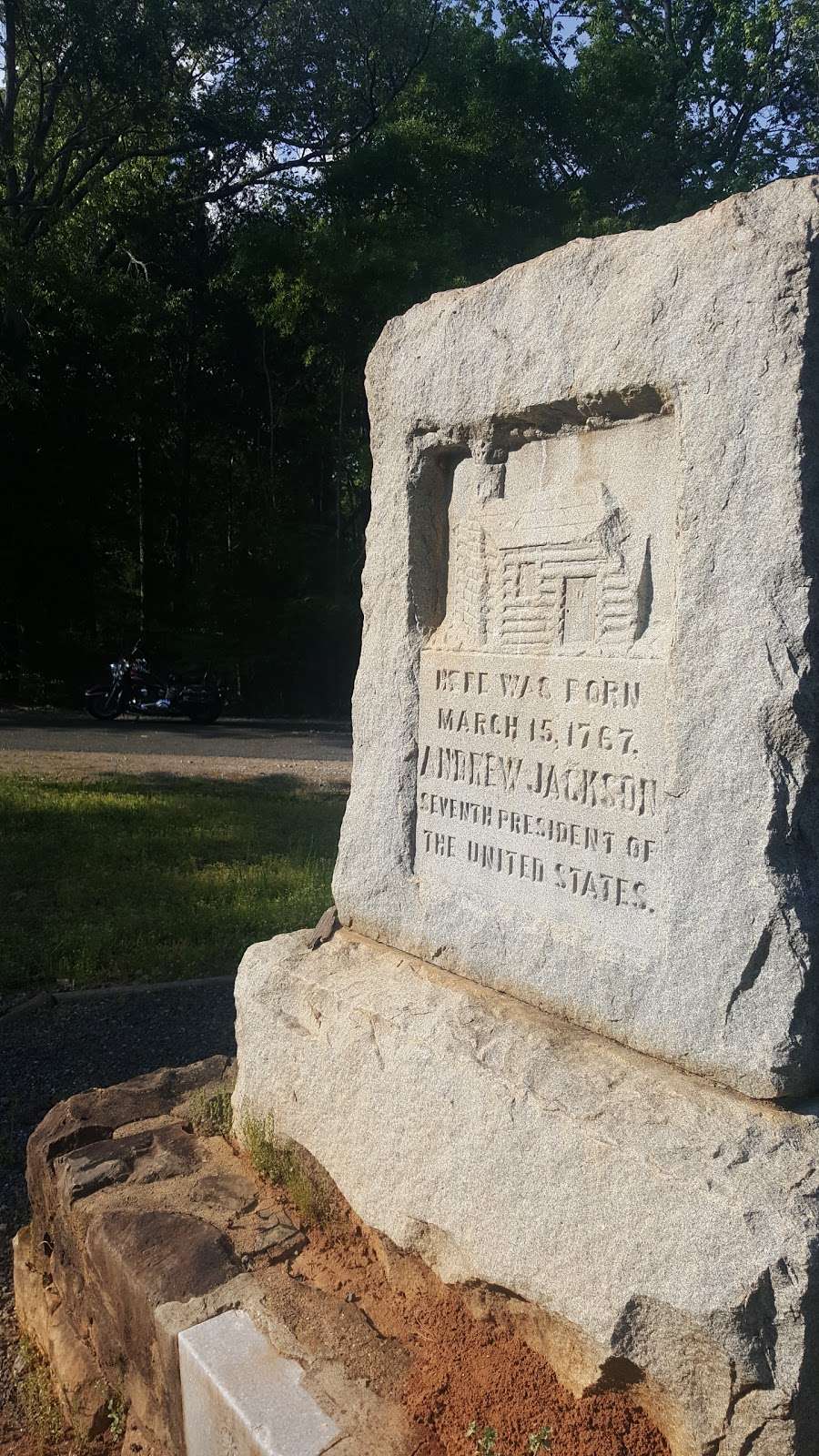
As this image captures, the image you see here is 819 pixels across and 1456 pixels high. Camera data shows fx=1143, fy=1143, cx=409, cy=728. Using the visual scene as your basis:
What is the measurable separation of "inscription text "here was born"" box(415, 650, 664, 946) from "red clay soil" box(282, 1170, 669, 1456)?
2.50ft

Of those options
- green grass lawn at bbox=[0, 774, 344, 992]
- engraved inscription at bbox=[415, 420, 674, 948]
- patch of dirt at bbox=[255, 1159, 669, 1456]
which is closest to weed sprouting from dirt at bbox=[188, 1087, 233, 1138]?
patch of dirt at bbox=[255, 1159, 669, 1456]

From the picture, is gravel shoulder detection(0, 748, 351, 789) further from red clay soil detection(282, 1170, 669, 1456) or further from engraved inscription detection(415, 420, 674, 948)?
red clay soil detection(282, 1170, 669, 1456)

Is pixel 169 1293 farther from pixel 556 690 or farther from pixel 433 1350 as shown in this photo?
Result: pixel 556 690

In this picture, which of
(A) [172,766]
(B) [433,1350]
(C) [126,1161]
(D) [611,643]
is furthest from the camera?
(A) [172,766]

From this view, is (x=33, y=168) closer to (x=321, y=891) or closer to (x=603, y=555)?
(x=321, y=891)

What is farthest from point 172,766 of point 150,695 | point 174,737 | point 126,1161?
point 126,1161

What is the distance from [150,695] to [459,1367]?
43.5ft

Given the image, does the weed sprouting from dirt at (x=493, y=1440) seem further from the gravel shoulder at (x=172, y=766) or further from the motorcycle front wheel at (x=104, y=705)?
the motorcycle front wheel at (x=104, y=705)

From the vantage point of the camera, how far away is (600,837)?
229cm

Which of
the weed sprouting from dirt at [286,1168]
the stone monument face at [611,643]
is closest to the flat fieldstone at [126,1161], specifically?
the weed sprouting from dirt at [286,1168]

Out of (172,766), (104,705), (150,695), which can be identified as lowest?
(172,766)

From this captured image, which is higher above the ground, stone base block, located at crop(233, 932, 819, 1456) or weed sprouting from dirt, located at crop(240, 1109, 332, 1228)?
stone base block, located at crop(233, 932, 819, 1456)

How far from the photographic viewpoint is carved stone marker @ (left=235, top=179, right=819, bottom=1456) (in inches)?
72.8

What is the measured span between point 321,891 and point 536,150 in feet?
40.1
